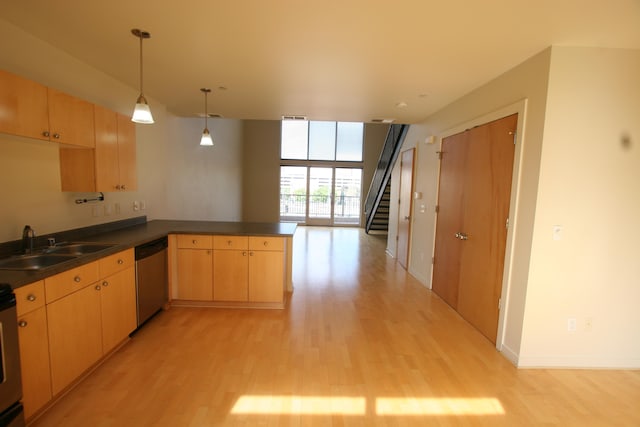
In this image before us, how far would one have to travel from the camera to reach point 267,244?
11.4 ft

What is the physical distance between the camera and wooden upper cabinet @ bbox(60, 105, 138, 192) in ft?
8.64

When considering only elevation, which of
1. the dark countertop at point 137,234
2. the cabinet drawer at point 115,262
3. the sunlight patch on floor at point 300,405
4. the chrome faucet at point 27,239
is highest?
the chrome faucet at point 27,239

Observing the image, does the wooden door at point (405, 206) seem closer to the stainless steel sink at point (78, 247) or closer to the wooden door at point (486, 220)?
the wooden door at point (486, 220)

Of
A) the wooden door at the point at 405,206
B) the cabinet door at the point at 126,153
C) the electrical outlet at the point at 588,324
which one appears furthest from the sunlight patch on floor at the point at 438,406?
the wooden door at the point at 405,206

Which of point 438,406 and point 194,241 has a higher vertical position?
point 194,241

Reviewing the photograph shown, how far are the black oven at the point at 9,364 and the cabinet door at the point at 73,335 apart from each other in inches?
9.9

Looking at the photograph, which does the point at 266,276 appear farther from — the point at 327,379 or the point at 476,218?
the point at 476,218

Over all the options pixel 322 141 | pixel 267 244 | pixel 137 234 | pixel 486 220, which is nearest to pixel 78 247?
pixel 137 234

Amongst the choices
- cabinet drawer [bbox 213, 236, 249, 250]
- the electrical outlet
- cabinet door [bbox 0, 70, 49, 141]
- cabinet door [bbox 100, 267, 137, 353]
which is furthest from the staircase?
cabinet door [bbox 0, 70, 49, 141]

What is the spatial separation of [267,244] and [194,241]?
34.2 inches

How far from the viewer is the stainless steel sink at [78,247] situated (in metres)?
2.45

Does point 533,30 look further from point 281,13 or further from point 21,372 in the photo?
point 21,372

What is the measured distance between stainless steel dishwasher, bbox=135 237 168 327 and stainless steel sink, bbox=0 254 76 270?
23.9 inches

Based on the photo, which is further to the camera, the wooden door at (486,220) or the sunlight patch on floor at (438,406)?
the wooden door at (486,220)
